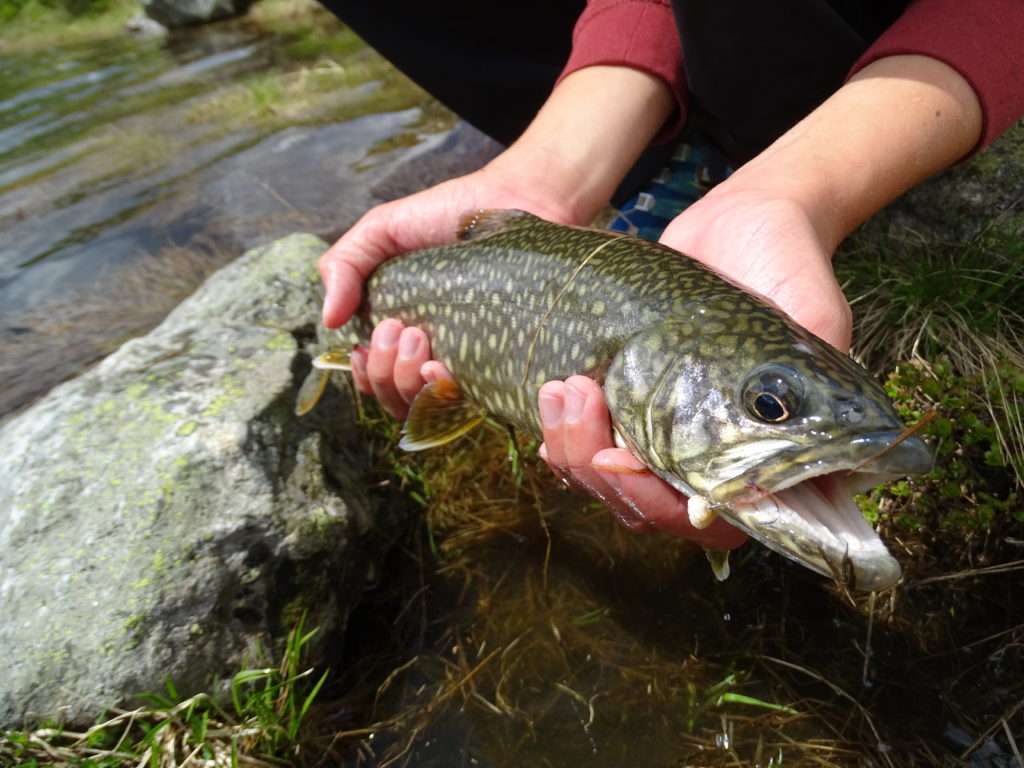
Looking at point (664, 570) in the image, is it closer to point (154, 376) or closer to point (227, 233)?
point (154, 376)

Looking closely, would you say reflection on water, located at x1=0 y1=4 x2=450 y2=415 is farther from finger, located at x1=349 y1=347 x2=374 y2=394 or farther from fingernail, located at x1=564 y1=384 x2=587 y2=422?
fingernail, located at x1=564 y1=384 x2=587 y2=422

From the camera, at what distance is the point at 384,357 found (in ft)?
11.1

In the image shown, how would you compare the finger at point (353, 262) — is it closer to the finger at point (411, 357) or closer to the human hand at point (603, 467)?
the finger at point (411, 357)

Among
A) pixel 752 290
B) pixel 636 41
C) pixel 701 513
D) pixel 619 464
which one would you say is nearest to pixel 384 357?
pixel 619 464

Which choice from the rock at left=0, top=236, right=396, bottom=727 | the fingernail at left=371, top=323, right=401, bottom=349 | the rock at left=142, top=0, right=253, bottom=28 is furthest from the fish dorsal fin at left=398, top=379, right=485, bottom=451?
the rock at left=142, top=0, right=253, bottom=28

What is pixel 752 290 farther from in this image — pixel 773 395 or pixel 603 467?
pixel 603 467

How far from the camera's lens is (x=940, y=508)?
310 centimetres

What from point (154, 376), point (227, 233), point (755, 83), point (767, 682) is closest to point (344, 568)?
point (154, 376)

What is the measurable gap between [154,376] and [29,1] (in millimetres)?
27502

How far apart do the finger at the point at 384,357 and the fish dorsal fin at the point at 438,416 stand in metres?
Answer: 0.26

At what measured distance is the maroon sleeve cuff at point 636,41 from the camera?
12.5 feet

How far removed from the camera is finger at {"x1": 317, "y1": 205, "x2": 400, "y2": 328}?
364 centimetres

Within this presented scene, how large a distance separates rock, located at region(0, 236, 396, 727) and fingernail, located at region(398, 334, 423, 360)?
75 cm

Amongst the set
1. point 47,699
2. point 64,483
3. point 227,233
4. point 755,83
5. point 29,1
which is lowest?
point 29,1
